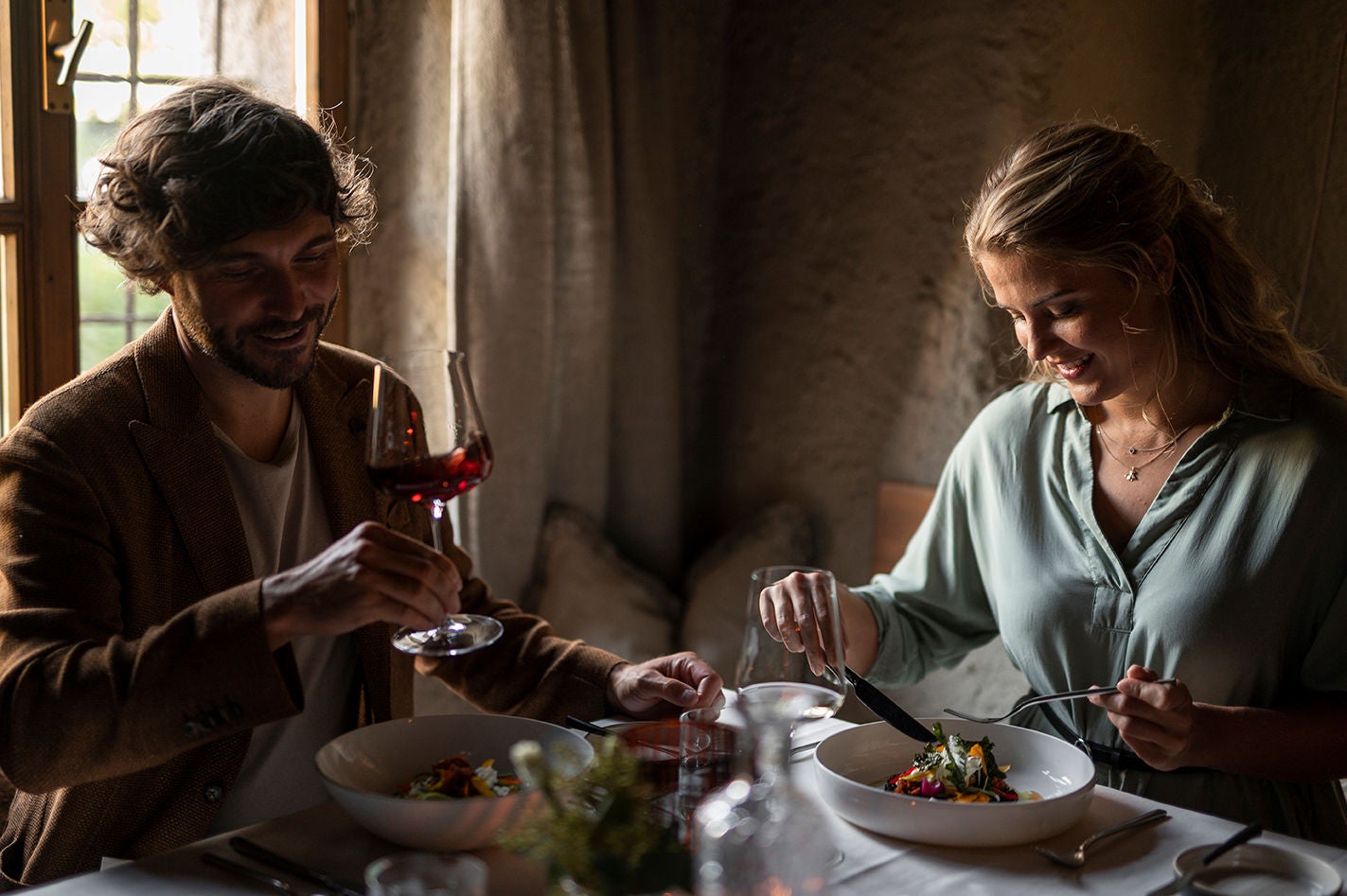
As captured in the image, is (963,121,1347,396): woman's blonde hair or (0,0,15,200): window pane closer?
(963,121,1347,396): woman's blonde hair

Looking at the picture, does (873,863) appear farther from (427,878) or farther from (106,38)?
(106,38)

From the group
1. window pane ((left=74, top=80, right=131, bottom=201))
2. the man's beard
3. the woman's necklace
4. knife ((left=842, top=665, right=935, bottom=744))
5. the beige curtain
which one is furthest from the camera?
the beige curtain

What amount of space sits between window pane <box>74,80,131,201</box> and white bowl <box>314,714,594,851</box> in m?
1.39

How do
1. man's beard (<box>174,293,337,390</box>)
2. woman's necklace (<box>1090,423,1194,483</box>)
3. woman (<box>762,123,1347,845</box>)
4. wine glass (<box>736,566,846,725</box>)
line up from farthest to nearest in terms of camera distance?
woman's necklace (<box>1090,423,1194,483</box>) → woman (<box>762,123,1347,845</box>) → man's beard (<box>174,293,337,390</box>) → wine glass (<box>736,566,846,725</box>)

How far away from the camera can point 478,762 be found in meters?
1.35

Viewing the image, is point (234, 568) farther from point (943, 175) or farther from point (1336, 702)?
point (943, 175)

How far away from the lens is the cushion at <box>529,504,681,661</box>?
8.95 ft

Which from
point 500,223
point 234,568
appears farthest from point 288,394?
point 500,223

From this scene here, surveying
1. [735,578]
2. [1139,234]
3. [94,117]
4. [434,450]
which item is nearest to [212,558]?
[434,450]

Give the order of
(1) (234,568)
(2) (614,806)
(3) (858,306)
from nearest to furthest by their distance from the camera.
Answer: (2) (614,806)
(1) (234,568)
(3) (858,306)

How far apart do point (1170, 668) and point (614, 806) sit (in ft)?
3.68

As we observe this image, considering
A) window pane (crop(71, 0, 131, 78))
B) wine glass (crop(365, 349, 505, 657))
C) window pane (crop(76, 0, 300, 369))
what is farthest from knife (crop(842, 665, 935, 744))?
window pane (crop(71, 0, 131, 78))

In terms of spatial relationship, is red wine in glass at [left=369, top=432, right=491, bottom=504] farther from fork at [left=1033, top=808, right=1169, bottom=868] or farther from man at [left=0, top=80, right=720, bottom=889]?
fork at [left=1033, top=808, right=1169, bottom=868]

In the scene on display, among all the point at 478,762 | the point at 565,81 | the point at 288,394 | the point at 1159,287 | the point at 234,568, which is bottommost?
the point at 478,762
